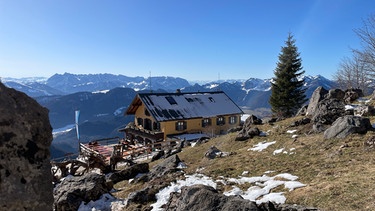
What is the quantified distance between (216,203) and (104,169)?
18.9 m

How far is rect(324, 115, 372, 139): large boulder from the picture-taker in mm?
14961

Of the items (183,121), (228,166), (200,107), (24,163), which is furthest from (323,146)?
(200,107)

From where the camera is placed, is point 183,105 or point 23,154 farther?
point 183,105

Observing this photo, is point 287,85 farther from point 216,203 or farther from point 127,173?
point 216,203

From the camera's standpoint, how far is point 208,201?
7.48 metres

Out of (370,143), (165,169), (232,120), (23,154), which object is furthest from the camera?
(232,120)

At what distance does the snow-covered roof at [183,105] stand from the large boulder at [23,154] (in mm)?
38349

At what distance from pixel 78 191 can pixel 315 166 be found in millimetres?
10874

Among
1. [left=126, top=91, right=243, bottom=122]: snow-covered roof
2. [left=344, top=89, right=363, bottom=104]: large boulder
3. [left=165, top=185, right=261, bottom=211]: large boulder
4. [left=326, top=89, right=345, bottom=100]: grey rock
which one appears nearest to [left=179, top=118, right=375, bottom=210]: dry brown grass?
[left=165, top=185, right=261, bottom=211]: large boulder

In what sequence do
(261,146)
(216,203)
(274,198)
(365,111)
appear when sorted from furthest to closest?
(365,111) < (261,146) < (274,198) < (216,203)

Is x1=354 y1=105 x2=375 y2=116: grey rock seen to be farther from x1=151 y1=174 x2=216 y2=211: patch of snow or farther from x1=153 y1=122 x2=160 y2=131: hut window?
x1=153 y1=122 x2=160 y2=131: hut window

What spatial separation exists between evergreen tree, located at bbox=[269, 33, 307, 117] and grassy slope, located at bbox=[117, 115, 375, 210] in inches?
974

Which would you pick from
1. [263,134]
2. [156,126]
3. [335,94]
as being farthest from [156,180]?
[156,126]

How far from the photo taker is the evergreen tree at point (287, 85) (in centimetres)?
4500
